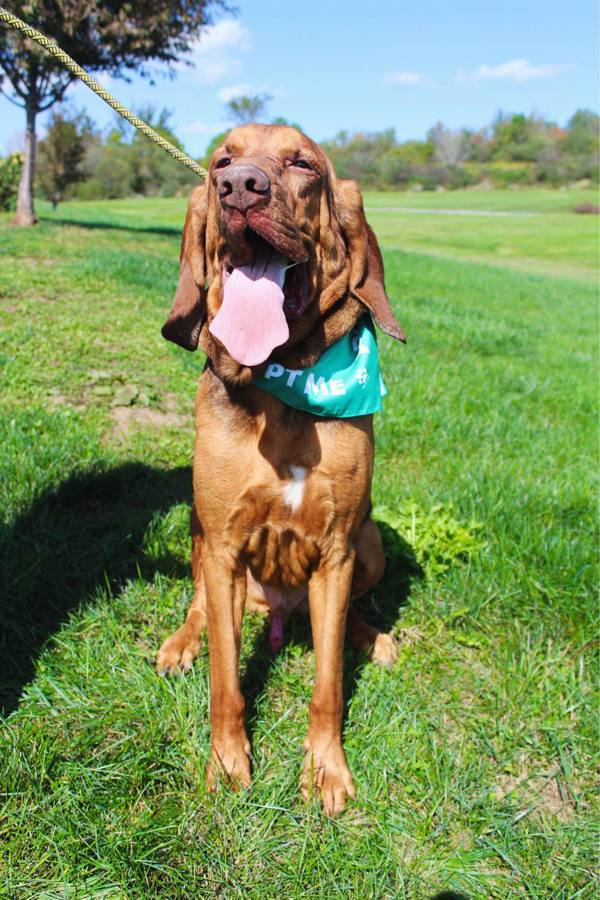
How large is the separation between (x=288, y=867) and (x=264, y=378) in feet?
4.82

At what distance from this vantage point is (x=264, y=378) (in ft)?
7.22

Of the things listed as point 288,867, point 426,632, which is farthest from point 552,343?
point 288,867

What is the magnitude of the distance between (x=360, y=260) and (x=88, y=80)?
1.15 metres

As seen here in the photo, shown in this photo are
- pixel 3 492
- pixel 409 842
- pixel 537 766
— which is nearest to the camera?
pixel 409 842

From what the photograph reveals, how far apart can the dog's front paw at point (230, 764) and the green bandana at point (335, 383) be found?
1150 millimetres

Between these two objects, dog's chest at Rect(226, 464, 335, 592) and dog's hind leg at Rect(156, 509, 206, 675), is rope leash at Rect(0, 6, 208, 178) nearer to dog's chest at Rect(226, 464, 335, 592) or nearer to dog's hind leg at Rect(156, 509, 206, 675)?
dog's chest at Rect(226, 464, 335, 592)

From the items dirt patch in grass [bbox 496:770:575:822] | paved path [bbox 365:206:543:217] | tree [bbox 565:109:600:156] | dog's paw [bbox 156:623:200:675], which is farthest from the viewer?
tree [bbox 565:109:600:156]

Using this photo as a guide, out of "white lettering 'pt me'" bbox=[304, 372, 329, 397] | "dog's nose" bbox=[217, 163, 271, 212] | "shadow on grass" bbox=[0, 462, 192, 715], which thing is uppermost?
"dog's nose" bbox=[217, 163, 271, 212]

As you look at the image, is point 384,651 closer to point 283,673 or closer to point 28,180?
point 283,673

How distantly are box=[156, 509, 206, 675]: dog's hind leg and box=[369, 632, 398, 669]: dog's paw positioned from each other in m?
0.73

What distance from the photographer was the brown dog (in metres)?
2.19

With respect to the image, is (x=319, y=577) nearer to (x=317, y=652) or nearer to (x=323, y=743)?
(x=317, y=652)

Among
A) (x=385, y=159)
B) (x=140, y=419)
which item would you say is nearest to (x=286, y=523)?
(x=140, y=419)

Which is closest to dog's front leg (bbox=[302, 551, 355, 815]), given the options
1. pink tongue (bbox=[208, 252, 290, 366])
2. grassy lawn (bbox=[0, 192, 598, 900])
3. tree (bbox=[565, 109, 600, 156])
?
grassy lawn (bbox=[0, 192, 598, 900])
